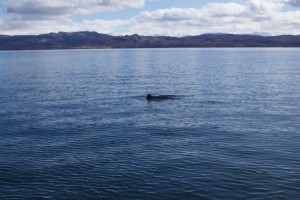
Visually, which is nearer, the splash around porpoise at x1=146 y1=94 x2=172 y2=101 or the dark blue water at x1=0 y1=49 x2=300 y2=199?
the dark blue water at x1=0 y1=49 x2=300 y2=199

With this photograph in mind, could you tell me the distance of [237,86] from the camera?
11069 centimetres

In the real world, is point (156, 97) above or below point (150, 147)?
above

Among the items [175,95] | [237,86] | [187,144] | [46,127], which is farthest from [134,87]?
[187,144]

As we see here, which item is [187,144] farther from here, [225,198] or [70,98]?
[70,98]

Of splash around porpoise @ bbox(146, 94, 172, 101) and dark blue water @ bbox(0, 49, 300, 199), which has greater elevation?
splash around porpoise @ bbox(146, 94, 172, 101)

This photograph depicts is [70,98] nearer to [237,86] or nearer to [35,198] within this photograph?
[237,86]

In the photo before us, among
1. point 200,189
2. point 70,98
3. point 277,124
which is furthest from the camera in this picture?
point 70,98

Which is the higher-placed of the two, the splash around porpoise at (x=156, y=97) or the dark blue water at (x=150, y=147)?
the splash around porpoise at (x=156, y=97)

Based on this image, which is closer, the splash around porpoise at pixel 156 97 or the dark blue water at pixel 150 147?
the dark blue water at pixel 150 147

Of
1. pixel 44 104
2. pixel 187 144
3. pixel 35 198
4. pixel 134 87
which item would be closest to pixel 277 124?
pixel 187 144

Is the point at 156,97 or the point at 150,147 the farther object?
the point at 156,97

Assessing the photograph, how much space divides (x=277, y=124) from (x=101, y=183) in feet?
113

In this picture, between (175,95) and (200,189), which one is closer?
(200,189)

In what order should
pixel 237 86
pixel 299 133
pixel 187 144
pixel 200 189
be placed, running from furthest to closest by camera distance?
pixel 237 86 < pixel 299 133 < pixel 187 144 < pixel 200 189
